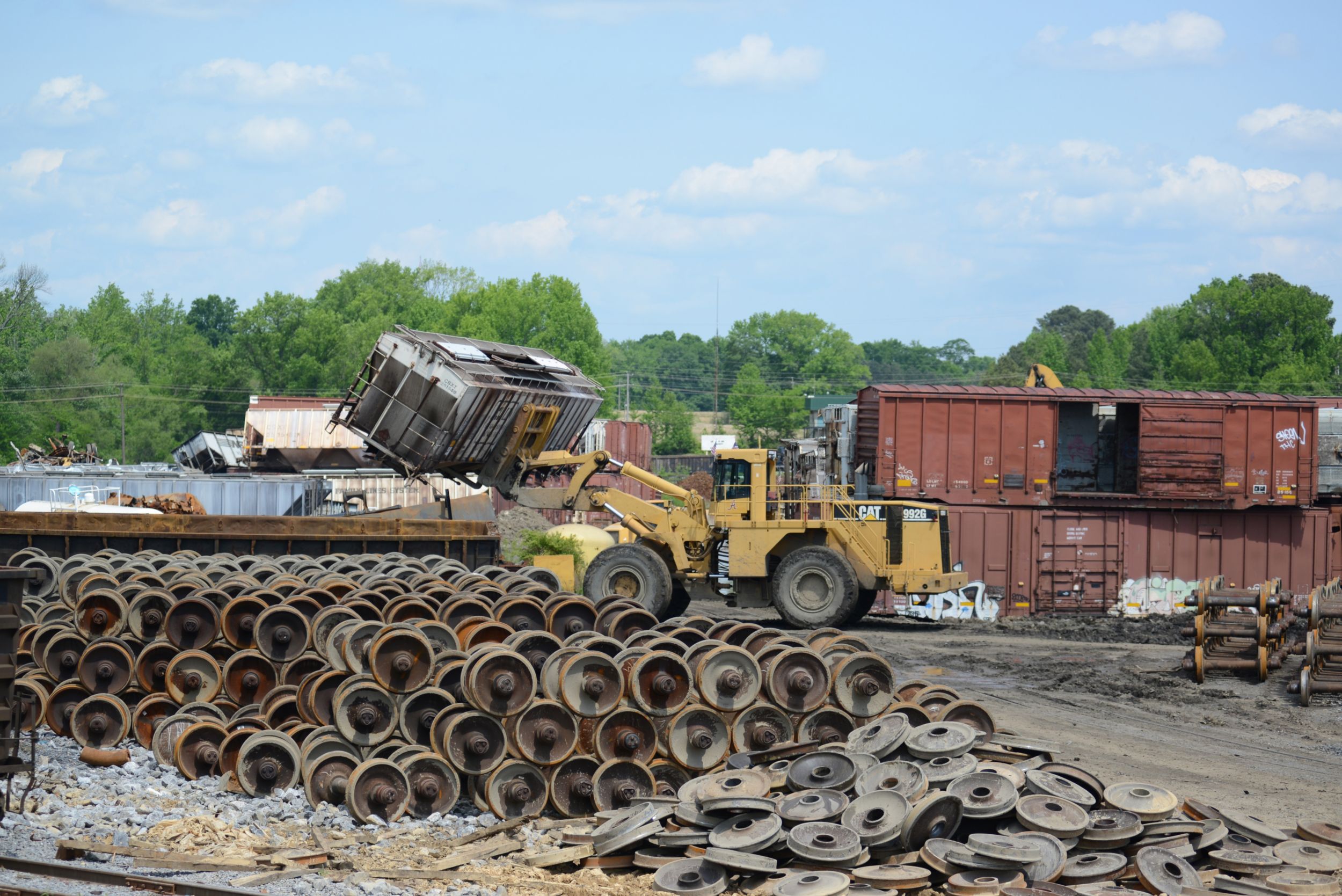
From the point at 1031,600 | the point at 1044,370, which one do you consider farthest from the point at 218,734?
the point at 1044,370

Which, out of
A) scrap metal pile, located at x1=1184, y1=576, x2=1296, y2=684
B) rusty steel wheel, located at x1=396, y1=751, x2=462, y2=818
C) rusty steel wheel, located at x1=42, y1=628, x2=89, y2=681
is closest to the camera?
rusty steel wheel, located at x1=396, y1=751, x2=462, y2=818

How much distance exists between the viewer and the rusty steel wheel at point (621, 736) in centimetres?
1003

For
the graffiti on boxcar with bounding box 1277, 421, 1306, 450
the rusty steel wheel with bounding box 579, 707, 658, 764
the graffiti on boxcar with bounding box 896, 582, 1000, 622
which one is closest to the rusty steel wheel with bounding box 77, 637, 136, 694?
the rusty steel wheel with bounding box 579, 707, 658, 764

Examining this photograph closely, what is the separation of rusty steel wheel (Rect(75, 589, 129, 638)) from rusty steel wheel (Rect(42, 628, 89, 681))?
11 cm

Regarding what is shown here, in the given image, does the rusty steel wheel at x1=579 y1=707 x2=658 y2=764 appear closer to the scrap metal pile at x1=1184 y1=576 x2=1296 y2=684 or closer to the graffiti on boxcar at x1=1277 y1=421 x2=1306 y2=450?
the scrap metal pile at x1=1184 y1=576 x2=1296 y2=684

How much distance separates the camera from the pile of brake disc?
802cm

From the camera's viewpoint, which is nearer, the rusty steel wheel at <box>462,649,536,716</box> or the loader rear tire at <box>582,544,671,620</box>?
the rusty steel wheel at <box>462,649,536,716</box>

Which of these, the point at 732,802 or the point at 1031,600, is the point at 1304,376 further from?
the point at 732,802

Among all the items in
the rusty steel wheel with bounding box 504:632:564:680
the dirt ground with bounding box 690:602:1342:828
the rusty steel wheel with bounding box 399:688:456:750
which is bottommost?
the dirt ground with bounding box 690:602:1342:828

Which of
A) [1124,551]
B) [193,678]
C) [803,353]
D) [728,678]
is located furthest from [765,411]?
[728,678]

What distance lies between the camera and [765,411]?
281 feet

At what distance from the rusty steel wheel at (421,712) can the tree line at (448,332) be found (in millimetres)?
56042

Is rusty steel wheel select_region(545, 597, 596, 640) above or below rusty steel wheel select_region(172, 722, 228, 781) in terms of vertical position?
above

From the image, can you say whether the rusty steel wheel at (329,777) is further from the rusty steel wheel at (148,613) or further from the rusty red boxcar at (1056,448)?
the rusty red boxcar at (1056,448)
